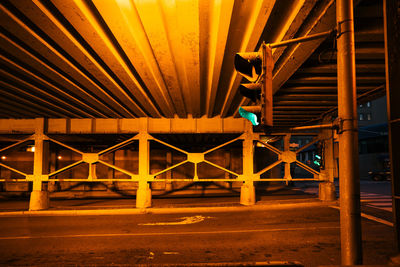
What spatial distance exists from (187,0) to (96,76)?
168 inches

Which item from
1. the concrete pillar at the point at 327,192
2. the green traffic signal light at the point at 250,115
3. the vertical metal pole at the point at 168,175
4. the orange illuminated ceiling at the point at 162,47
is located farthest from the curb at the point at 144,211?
the green traffic signal light at the point at 250,115

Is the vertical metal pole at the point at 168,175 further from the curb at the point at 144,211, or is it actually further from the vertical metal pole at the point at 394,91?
the vertical metal pole at the point at 394,91

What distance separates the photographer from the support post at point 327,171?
13031mm

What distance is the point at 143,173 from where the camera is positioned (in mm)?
11797

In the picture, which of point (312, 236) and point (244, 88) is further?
point (312, 236)

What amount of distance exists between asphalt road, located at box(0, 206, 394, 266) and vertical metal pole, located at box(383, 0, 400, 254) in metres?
1.74

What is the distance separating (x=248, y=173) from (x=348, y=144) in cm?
972

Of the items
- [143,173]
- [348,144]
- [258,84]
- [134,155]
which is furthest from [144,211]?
[348,144]

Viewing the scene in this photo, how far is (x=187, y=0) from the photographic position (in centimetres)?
421

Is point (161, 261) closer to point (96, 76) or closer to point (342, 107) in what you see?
point (342, 107)

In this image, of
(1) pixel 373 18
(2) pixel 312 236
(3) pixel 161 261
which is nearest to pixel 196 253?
(3) pixel 161 261

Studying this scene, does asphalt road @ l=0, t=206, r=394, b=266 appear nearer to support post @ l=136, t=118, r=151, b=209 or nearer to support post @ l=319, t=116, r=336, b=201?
support post @ l=136, t=118, r=151, b=209

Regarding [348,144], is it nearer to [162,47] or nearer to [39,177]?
[162,47]

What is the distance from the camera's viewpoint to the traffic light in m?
2.83
